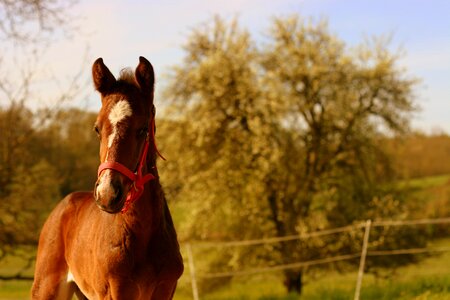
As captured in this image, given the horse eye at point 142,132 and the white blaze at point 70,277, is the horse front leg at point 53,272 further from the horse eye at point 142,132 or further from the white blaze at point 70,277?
the horse eye at point 142,132

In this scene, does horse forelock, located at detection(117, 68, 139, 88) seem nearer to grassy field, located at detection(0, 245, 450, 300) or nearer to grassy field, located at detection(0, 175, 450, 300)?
grassy field, located at detection(0, 175, 450, 300)

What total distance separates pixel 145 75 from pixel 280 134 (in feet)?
54.4

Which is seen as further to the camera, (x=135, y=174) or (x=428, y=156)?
(x=428, y=156)

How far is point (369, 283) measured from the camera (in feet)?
42.4

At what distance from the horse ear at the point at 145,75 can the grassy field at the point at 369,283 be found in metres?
6.32

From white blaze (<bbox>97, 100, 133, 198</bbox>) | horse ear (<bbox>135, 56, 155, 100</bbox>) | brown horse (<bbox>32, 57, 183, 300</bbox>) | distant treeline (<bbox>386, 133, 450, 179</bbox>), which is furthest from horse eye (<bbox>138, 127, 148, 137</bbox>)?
distant treeline (<bbox>386, 133, 450, 179</bbox>)

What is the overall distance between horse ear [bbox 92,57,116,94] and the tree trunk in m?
17.3

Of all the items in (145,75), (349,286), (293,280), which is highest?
(145,75)

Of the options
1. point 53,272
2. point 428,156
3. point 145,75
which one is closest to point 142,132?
point 145,75

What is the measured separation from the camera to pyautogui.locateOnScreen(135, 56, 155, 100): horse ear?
366cm

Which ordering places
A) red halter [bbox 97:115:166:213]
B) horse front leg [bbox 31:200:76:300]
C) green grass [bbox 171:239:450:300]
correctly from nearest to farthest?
red halter [bbox 97:115:166:213] < horse front leg [bbox 31:200:76:300] < green grass [bbox 171:239:450:300]

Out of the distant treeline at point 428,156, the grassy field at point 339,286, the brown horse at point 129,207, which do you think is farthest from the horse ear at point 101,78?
the distant treeline at point 428,156

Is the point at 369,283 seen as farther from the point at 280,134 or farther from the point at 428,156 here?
the point at 428,156

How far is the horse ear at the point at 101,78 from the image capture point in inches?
143
